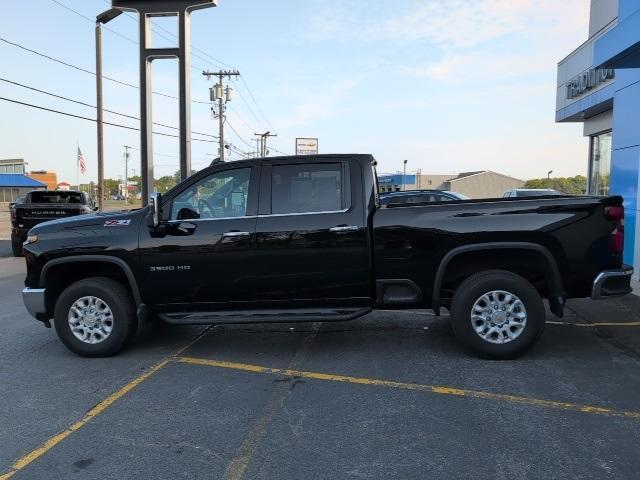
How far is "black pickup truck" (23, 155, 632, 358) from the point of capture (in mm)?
5434

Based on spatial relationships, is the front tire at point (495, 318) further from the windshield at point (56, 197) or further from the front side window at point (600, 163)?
the front side window at point (600, 163)

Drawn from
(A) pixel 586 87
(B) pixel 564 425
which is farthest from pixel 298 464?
(A) pixel 586 87

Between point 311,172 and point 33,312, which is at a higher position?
point 311,172

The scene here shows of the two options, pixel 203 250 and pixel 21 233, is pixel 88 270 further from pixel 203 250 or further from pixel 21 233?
pixel 21 233

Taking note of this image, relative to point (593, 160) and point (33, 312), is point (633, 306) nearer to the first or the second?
point (33, 312)

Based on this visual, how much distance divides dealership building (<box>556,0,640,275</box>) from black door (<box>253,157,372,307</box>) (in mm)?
5394

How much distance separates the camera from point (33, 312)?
19.1ft

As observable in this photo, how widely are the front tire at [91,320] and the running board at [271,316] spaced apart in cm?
50

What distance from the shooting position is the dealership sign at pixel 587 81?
1705cm

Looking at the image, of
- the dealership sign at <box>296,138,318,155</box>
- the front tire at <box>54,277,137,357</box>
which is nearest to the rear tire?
the front tire at <box>54,277,137,357</box>

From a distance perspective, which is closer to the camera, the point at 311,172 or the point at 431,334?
the point at 311,172

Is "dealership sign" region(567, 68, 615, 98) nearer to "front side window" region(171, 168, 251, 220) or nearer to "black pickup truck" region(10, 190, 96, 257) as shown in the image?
"front side window" region(171, 168, 251, 220)

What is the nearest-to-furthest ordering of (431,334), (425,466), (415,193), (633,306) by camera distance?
(425,466)
(431,334)
(633,306)
(415,193)

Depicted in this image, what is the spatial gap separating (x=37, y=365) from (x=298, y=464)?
136 inches
